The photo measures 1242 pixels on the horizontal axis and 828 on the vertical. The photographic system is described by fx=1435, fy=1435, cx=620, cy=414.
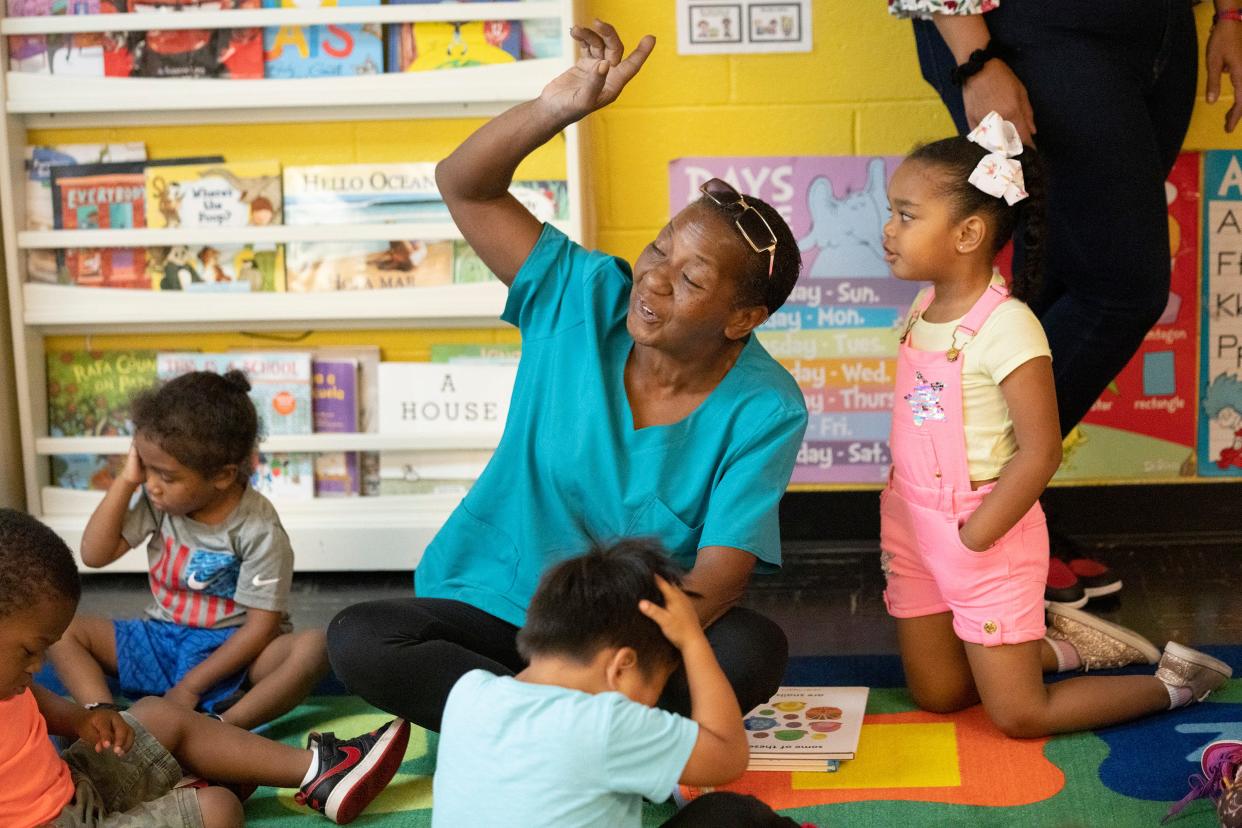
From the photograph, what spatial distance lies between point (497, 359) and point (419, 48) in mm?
669

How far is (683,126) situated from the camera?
3.08 meters

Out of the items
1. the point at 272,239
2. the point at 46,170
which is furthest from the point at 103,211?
the point at 272,239

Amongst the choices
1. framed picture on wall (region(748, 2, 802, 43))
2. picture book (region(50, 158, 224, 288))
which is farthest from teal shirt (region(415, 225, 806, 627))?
picture book (region(50, 158, 224, 288))

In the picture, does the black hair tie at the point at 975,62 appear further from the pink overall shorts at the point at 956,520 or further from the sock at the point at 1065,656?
the sock at the point at 1065,656

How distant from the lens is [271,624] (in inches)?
91.7

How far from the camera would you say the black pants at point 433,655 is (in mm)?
1951

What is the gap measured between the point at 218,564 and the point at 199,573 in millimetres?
35

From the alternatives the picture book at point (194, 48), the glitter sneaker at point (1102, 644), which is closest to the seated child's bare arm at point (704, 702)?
the glitter sneaker at point (1102, 644)

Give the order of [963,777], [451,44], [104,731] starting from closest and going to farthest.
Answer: [104,731] < [963,777] < [451,44]

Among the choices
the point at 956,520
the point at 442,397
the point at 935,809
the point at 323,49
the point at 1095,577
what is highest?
the point at 323,49

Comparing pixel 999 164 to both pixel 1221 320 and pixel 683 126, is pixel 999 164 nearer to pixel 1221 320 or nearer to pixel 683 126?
pixel 683 126

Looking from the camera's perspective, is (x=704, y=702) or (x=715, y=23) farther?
(x=715, y=23)

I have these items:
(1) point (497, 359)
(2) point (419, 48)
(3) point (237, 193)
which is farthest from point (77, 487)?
(2) point (419, 48)

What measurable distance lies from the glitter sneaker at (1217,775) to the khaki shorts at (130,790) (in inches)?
50.8
